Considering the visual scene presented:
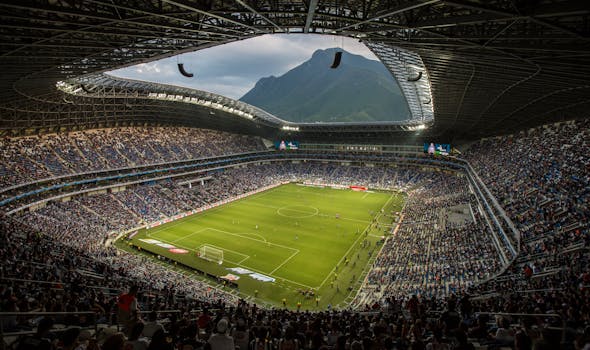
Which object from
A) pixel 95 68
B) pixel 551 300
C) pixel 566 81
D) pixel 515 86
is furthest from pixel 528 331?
pixel 95 68

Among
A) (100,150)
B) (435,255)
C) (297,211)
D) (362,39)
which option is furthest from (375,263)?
(100,150)

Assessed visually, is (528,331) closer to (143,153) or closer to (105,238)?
(105,238)

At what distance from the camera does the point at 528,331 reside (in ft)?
22.1

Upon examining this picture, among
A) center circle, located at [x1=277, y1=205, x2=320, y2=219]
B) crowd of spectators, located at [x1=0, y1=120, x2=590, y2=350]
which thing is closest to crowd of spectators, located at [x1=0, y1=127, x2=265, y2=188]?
crowd of spectators, located at [x1=0, y1=120, x2=590, y2=350]

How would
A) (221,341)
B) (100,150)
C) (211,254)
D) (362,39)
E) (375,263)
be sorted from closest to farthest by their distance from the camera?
(221,341) → (362,39) → (375,263) → (211,254) → (100,150)

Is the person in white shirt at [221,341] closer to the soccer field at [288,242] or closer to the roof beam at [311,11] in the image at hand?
the roof beam at [311,11]

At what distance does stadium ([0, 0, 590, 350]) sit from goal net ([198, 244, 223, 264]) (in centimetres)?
31

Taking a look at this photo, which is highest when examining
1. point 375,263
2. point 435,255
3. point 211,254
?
point 435,255

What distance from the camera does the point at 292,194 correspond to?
2776 inches

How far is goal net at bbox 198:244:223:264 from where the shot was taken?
37.0 meters

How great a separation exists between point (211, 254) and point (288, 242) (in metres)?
9.99

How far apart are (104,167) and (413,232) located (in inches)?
1847

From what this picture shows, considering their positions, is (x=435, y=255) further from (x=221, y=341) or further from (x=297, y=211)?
(x=221, y=341)

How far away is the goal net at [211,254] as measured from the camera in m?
37.0
